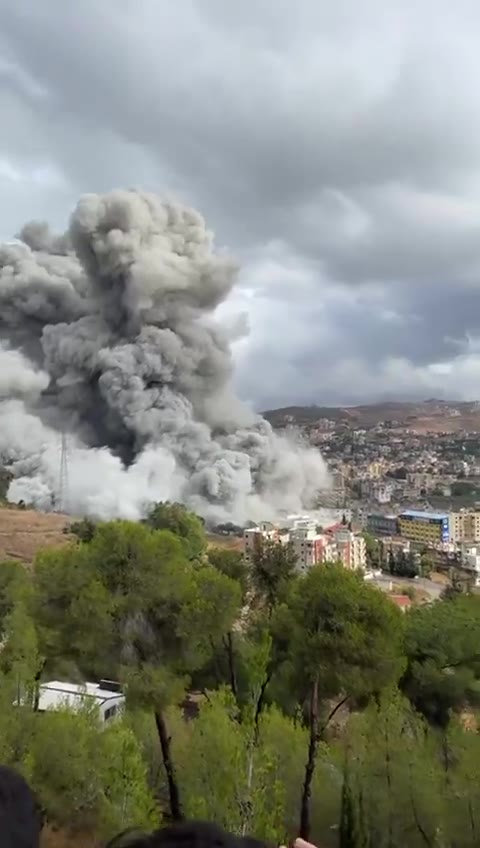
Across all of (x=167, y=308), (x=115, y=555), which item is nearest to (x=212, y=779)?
(x=115, y=555)

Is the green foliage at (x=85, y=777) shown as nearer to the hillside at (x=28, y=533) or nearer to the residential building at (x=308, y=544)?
the hillside at (x=28, y=533)

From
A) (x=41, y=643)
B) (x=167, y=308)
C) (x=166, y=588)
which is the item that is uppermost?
(x=167, y=308)

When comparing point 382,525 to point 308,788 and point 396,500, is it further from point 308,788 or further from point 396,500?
point 308,788

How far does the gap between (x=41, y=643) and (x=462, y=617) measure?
26.4ft

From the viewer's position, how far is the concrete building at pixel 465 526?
60.3 metres

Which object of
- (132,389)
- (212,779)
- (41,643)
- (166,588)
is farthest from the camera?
(132,389)

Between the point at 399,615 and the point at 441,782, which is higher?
the point at 399,615

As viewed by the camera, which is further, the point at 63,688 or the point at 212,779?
the point at 63,688

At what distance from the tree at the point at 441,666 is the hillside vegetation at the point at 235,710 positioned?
3cm

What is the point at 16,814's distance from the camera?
1.45 metres

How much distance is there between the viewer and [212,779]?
27.0 ft

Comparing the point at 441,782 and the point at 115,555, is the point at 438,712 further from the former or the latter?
the point at 115,555

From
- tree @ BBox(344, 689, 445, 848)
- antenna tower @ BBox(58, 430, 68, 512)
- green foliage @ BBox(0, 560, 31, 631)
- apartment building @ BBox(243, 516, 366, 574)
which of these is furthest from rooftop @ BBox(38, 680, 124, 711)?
antenna tower @ BBox(58, 430, 68, 512)

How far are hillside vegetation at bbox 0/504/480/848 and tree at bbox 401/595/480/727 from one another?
0.03m
